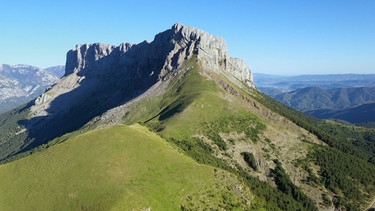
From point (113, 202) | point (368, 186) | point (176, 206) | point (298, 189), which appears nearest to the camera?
point (113, 202)

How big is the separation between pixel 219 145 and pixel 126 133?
72050 millimetres

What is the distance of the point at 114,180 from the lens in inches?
4311

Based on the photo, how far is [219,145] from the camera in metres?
198

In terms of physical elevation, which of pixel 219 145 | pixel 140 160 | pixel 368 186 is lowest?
pixel 368 186

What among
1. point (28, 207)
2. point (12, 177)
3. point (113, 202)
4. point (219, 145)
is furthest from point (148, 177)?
point (219, 145)

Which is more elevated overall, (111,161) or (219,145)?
(111,161)

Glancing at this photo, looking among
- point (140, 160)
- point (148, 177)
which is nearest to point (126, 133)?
point (140, 160)

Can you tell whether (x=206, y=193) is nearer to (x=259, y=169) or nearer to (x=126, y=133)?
(x=126, y=133)

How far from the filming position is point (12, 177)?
392 ft

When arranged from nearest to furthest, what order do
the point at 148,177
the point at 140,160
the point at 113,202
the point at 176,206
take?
the point at 113,202 → the point at 176,206 → the point at 148,177 → the point at 140,160

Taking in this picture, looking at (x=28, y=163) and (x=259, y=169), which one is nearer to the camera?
(x=28, y=163)

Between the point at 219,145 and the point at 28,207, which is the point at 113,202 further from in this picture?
the point at 219,145

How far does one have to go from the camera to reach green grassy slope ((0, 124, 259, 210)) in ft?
341

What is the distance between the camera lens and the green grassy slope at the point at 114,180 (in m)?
104
